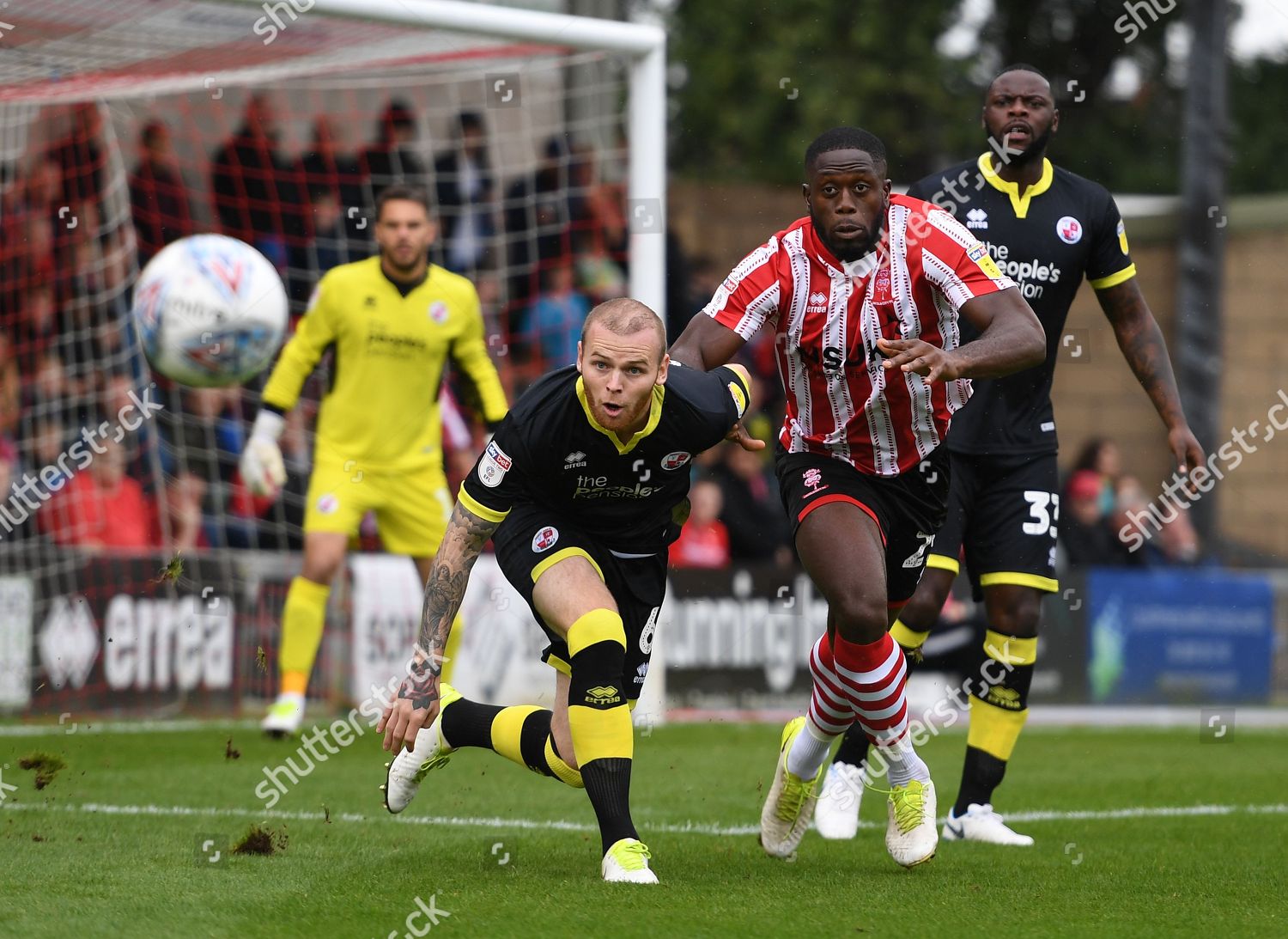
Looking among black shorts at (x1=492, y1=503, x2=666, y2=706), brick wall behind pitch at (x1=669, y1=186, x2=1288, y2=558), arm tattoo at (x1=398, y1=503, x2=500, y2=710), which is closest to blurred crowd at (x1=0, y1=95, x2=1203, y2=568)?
brick wall behind pitch at (x1=669, y1=186, x2=1288, y2=558)

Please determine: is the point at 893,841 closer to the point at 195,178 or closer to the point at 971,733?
the point at 971,733

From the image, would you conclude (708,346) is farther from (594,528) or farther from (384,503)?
(384,503)

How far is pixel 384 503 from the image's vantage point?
32.5ft

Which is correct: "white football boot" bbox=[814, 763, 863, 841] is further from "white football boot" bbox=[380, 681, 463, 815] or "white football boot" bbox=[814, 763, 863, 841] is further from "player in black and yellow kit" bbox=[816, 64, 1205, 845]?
"white football boot" bbox=[380, 681, 463, 815]

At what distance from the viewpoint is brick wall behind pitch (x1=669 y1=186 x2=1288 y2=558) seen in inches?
735

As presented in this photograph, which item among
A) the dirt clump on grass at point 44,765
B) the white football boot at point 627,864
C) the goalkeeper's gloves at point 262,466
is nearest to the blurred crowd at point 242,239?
the goalkeeper's gloves at point 262,466

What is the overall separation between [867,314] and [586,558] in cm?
116

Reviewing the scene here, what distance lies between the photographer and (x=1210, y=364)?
16609mm

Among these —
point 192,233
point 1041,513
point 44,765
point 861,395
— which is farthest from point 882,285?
point 192,233

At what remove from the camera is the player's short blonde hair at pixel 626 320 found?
16.8 ft

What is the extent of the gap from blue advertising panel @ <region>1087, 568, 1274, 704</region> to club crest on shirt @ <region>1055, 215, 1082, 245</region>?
799 centimetres

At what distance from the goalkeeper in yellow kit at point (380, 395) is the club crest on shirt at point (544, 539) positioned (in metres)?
4.26

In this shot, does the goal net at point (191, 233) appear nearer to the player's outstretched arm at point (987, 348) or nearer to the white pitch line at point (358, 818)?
the white pitch line at point (358, 818)

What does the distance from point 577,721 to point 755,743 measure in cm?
530
